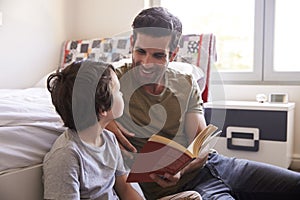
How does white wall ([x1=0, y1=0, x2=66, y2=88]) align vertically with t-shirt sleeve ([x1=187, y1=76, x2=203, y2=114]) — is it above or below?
above

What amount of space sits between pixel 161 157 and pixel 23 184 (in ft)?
1.15

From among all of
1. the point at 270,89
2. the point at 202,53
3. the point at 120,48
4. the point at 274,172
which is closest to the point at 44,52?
the point at 120,48

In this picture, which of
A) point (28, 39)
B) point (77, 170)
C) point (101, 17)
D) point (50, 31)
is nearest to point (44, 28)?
point (50, 31)

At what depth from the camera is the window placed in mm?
2445

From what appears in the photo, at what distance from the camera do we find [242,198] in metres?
1.17

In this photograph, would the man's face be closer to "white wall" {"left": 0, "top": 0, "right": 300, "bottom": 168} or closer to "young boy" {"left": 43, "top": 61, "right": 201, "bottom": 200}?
"young boy" {"left": 43, "top": 61, "right": 201, "bottom": 200}

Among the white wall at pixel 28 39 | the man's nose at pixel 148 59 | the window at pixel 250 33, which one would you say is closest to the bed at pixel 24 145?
the man's nose at pixel 148 59

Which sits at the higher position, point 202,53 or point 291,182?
point 202,53

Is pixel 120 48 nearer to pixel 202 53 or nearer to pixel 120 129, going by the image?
pixel 202 53

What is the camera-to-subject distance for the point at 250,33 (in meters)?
2.54

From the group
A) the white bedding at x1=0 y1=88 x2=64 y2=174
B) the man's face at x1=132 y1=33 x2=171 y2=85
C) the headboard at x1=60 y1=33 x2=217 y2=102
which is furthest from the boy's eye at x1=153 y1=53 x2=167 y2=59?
the headboard at x1=60 y1=33 x2=217 y2=102

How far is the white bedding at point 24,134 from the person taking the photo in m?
0.80

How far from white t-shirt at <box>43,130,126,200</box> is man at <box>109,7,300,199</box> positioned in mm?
190

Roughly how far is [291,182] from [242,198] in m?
0.16
